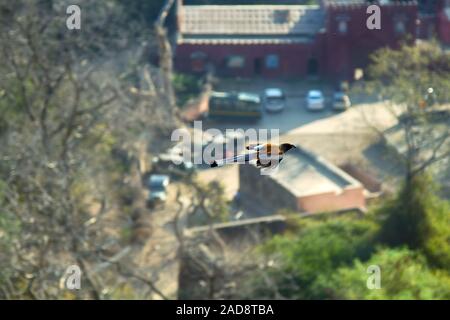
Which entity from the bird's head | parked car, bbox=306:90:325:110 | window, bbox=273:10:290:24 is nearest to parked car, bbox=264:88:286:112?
parked car, bbox=306:90:325:110

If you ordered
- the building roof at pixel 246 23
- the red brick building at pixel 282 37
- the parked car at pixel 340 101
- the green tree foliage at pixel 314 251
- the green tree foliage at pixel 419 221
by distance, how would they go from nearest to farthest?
the green tree foliage at pixel 314 251 → the green tree foliage at pixel 419 221 → the parked car at pixel 340 101 → the red brick building at pixel 282 37 → the building roof at pixel 246 23

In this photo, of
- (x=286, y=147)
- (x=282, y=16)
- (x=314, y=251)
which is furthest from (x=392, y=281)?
(x=286, y=147)

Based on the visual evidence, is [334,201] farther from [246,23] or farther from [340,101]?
[246,23]

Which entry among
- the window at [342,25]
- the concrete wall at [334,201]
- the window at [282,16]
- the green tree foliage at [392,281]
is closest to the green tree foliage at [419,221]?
the green tree foliage at [392,281]

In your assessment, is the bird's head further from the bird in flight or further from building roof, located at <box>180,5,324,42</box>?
building roof, located at <box>180,5,324,42</box>

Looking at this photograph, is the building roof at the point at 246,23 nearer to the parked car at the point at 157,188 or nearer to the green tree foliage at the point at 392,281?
the parked car at the point at 157,188
